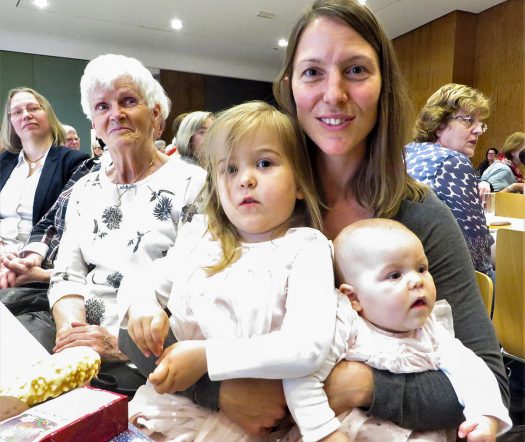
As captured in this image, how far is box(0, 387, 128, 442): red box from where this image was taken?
0.60 m

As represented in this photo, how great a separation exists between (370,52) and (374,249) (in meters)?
0.47

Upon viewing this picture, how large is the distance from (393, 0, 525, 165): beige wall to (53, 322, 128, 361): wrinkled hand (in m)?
6.70

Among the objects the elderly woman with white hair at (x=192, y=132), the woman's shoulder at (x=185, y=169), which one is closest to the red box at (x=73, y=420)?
the woman's shoulder at (x=185, y=169)

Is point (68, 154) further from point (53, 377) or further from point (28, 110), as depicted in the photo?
point (53, 377)

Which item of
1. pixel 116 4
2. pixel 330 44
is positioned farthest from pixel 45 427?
pixel 116 4

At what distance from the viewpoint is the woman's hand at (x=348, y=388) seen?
862mm

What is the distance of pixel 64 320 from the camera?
153cm

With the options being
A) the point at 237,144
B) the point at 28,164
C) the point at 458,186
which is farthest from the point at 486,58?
the point at 237,144

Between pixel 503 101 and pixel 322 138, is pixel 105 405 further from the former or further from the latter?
pixel 503 101

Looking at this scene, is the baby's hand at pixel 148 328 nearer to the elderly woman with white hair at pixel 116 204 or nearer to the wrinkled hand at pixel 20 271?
the elderly woman with white hair at pixel 116 204

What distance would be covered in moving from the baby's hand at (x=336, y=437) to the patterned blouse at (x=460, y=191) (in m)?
1.48

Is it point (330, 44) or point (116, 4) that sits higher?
point (116, 4)

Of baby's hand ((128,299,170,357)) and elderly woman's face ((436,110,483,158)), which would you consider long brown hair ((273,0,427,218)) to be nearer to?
baby's hand ((128,299,170,357))

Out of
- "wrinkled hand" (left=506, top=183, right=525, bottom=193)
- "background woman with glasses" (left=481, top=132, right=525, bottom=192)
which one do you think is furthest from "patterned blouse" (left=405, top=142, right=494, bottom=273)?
"background woman with glasses" (left=481, top=132, right=525, bottom=192)
